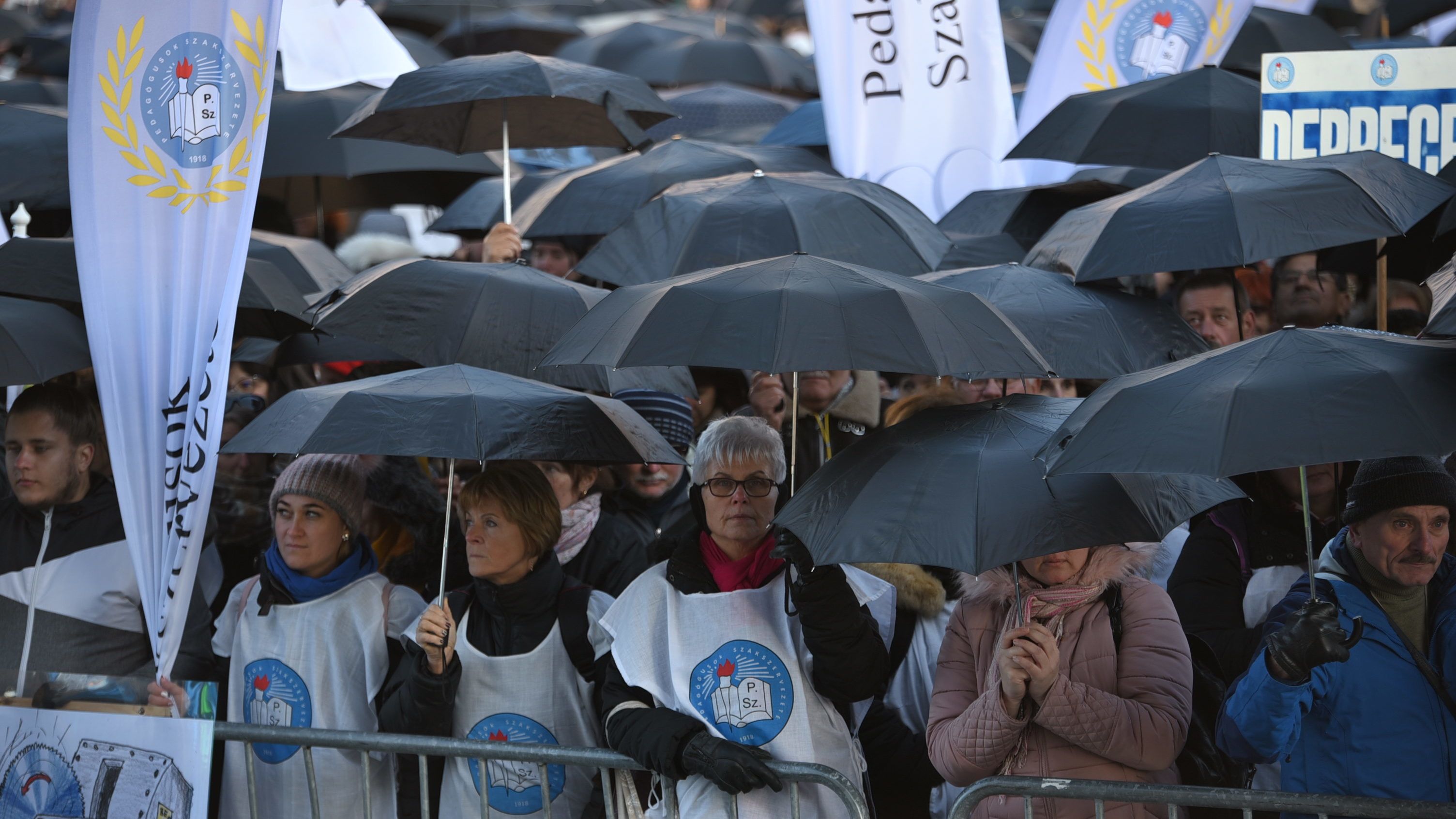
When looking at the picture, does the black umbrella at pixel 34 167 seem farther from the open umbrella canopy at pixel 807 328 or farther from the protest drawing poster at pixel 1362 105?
the protest drawing poster at pixel 1362 105

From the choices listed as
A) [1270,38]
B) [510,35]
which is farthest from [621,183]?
[510,35]

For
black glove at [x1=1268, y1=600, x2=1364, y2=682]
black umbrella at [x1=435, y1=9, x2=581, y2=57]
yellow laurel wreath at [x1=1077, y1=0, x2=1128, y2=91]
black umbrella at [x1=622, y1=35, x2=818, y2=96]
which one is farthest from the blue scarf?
black umbrella at [x1=435, y1=9, x2=581, y2=57]

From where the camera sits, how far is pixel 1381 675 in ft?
12.2

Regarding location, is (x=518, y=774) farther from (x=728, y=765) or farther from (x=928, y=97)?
(x=928, y=97)

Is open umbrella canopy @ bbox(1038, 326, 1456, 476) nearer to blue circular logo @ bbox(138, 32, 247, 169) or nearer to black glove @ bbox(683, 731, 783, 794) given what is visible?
black glove @ bbox(683, 731, 783, 794)

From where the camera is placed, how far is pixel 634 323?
151 inches

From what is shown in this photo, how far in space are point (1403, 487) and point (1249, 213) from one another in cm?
130

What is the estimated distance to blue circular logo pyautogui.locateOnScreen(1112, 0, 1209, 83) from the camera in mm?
7340

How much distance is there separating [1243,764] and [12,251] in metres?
4.34

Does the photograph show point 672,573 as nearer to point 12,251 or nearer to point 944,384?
point 944,384

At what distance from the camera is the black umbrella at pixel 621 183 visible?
6.48 m

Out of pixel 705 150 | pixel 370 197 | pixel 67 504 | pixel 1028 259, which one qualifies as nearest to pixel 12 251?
pixel 67 504

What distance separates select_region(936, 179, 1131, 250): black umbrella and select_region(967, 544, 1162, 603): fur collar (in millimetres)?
3046

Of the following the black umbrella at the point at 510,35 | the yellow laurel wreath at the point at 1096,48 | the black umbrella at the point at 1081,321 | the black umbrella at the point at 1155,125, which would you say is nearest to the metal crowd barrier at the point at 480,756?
the black umbrella at the point at 1081,321
